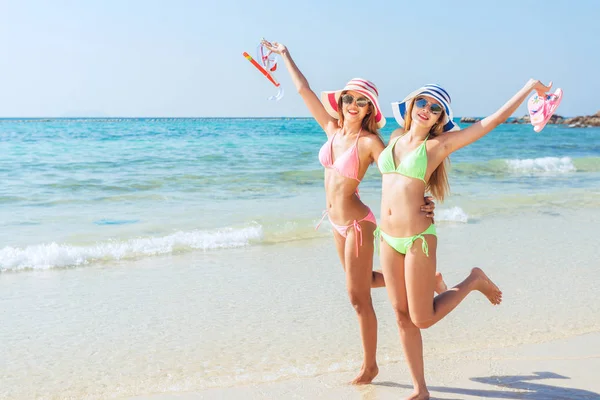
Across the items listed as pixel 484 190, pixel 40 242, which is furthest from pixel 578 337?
pixel 484 190

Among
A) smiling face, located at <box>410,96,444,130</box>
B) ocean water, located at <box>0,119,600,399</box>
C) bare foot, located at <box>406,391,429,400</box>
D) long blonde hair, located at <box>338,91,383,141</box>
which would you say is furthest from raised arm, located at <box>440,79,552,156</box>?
ocean water, located at <box>0,119,600,399</box>

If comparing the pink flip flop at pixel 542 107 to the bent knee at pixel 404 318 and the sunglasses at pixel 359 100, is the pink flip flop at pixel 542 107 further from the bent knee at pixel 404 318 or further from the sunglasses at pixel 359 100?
the bent knee at pixel 404 318

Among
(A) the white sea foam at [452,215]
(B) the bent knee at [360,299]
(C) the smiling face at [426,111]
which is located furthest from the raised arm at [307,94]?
(A) the white sea foam at [452,215]

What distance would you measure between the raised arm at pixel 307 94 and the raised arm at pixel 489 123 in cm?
103

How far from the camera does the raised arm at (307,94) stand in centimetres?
446

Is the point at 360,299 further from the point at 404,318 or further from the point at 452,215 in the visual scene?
the point at 452,215

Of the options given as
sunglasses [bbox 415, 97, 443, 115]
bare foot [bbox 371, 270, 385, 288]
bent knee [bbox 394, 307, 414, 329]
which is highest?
sunglasses [bbox 415, 97, 443, 115]

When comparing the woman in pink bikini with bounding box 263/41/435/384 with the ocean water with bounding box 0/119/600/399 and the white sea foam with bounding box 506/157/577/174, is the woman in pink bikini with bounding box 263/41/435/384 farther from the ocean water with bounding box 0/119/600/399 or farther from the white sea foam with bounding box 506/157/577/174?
the white sea foam with bounding box 506/157/577/174

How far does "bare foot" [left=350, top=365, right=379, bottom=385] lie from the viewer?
414 cm

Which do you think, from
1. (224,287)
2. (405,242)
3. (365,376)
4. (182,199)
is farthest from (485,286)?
(182,199)

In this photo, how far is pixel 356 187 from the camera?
13.4 feet

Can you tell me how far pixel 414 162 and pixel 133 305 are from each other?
3391mm

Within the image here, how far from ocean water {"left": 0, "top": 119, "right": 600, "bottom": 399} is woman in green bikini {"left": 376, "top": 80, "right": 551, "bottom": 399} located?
79cm

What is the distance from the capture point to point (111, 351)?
4.82 meters
